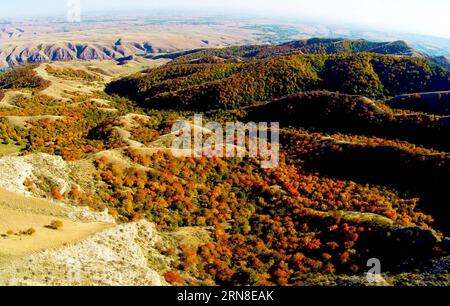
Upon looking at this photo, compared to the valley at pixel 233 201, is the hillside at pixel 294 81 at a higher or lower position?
higher

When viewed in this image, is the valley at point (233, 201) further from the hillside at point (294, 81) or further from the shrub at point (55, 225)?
the hillside at point (294, 81)

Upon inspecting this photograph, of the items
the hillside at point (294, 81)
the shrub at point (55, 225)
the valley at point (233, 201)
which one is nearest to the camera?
the valley at point (233, 201)

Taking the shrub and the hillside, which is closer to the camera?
the shrub

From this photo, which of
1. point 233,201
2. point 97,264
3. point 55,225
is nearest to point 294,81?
point 233,201

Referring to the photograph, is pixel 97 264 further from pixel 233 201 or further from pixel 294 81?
pixel 294 81

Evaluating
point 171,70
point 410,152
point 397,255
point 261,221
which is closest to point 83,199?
point 261,221

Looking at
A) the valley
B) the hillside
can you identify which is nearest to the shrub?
the valley

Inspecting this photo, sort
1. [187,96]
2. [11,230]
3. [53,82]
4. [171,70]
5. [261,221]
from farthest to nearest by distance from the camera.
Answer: [171,70] < [53,82] < [187,96] < [261,221] < [11,230]

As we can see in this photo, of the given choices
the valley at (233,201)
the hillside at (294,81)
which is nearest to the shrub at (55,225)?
the valley at (233,201)

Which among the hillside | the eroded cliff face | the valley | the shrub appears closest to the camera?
the eroded cliff face

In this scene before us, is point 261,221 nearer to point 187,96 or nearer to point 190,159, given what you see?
point 190,159

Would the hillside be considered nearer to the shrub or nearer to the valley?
the valley
